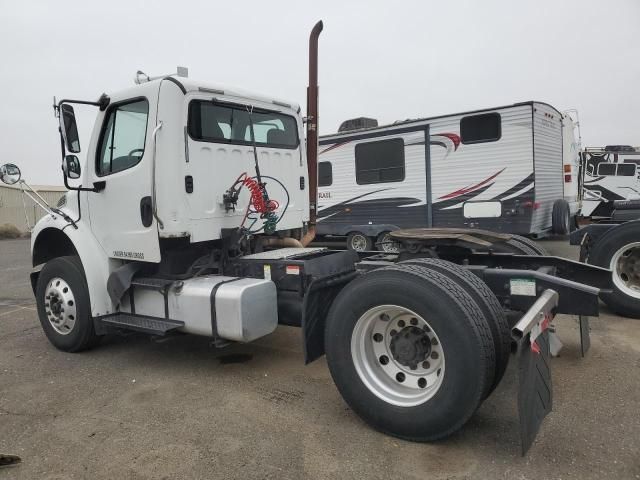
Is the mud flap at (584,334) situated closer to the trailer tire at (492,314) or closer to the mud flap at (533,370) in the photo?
the mud flap at (533,370)

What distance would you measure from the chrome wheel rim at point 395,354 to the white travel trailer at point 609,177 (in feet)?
46.1

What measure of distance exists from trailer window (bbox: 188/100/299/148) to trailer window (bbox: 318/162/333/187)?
6297mm

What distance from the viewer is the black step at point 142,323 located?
430 cm

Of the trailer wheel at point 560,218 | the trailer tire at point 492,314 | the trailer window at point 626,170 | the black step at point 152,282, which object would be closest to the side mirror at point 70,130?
the black step at point 152,282

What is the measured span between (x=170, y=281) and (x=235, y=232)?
0.74 meters

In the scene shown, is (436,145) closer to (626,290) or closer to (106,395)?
(626,290)

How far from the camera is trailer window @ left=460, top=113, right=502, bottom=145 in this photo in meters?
9.32

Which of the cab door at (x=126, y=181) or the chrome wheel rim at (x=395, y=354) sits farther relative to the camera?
the cab door at (x=126, y=181)

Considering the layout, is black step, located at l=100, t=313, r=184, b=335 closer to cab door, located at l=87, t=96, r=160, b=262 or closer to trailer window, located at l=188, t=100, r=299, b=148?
cab door, located at l=87, t=96, r=160, b=262

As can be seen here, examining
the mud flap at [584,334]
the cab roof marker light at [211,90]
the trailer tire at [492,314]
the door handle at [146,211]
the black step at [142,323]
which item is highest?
the cab roof marker light at [211,90]

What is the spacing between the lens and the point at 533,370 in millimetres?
2756

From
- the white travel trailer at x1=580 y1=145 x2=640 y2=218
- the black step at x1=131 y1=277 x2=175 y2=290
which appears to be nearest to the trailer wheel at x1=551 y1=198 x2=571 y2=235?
the white travel trailer at x1=580 y1=145 x2=640 y2=218

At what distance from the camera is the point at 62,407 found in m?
3.83

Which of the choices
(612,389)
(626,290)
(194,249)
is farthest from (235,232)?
(626,290)
